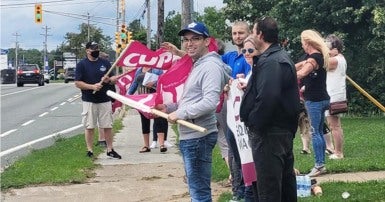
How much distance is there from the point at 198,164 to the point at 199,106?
0.50 metres

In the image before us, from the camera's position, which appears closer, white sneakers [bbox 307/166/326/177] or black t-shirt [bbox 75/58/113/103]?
white sneakers [bbox 307/166/326/177]

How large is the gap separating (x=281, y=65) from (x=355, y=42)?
1736 cm

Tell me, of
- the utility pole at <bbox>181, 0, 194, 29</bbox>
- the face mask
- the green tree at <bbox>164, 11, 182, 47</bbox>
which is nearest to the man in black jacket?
the face mask

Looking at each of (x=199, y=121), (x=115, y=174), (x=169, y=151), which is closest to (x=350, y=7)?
(x=169, y=151)

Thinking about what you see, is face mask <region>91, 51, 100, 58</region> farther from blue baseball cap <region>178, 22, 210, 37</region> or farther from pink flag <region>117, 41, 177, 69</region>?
blue baseball cap <region>178, 22, 210, 37</region>

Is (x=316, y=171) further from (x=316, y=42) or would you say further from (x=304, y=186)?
(x=316, y=42)

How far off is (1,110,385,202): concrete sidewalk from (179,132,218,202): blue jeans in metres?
2.02

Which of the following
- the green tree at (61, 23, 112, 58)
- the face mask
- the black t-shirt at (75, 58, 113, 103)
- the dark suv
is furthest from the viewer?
the green tree at (61, 23, 112, 58)

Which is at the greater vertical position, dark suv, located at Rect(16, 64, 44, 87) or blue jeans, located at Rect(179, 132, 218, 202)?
blue jeans, located at Rect(179, 132, 218, 202)

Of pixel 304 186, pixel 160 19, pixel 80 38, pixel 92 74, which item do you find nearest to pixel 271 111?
pixel 304 186

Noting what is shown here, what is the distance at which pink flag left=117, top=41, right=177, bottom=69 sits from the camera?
6.78m

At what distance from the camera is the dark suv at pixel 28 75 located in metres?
54.1

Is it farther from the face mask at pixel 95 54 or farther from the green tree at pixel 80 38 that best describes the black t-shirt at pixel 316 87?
the green tree at pixel 80 38

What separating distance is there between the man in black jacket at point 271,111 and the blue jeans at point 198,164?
43 centimetres
